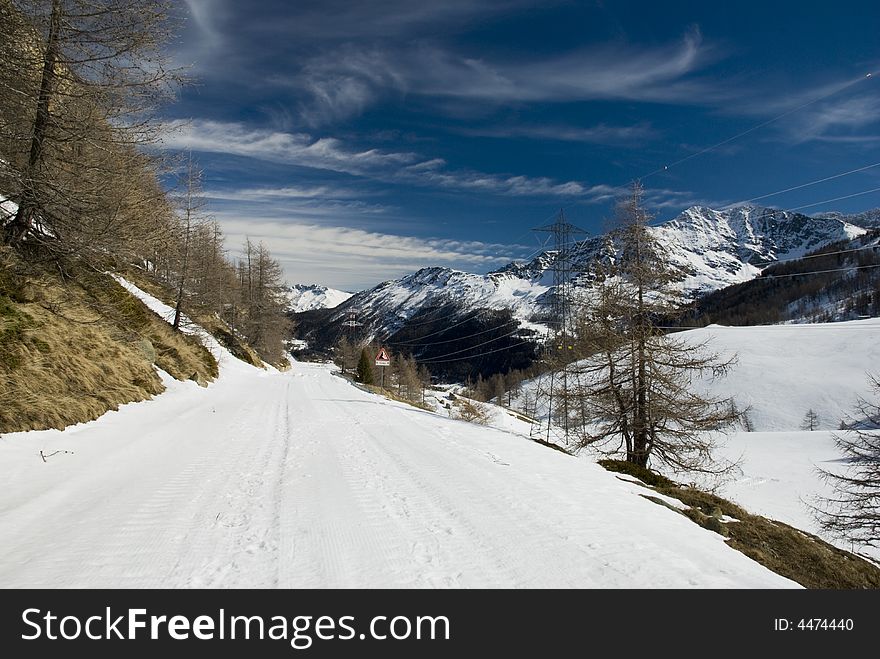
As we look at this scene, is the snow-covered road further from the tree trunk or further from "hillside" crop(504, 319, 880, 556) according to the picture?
"hillside" crop(504, 319, 880, 556)

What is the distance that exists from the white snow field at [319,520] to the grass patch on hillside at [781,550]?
173cm

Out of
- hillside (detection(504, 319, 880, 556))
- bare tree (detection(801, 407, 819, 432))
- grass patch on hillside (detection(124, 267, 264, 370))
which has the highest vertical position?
grass patch on hillside (detection(124, 267, 264, 370))

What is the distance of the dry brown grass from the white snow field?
54 centimetres

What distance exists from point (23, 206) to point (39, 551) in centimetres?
988

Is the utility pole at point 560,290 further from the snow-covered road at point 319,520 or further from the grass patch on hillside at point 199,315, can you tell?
the grass patch on hillside at point 199,315

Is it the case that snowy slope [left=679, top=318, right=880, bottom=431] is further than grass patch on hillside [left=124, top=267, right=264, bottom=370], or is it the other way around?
snowy slope [left=679, top=318, right=880, bottom=431]

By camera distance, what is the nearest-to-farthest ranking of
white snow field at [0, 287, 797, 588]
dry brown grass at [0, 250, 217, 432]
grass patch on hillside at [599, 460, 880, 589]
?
1. white snow field at [0, 287, 797, 588]
2. grass patch on hillside at [599, 460, 880, 589]
3. dry brown grass at [0, 250, 217, 432]

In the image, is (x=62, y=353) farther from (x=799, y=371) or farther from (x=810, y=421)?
(x=799, y=371)

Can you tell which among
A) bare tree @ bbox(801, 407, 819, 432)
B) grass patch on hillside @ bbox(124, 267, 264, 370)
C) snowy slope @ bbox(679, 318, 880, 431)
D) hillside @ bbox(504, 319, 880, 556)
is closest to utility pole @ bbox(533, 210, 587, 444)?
hillside @ bbox(504, 319, 880, 556)

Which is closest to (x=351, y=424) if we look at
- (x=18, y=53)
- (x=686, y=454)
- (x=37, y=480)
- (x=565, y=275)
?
(x=37, y=480)

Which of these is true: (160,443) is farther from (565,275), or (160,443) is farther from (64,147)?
(565,275)

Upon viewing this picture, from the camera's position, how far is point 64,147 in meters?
9.95

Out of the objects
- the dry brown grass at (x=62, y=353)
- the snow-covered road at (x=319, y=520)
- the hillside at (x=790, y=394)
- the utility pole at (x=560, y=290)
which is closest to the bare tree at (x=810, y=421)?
the hillside at (x=790, y=394)

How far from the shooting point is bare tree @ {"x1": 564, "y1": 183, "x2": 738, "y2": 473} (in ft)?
48.7
